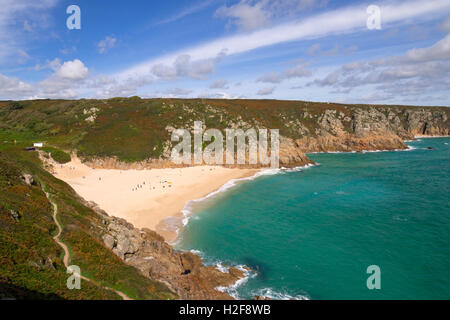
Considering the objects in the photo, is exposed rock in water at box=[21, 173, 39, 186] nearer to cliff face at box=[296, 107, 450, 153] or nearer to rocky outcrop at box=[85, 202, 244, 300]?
rocky outcrop at box=[85, 202, 244, 300]

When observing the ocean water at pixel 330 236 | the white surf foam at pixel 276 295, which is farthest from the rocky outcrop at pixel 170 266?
the white surf foam at pixel 276 295

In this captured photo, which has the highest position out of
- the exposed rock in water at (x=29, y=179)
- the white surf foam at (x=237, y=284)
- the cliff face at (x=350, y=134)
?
the cliff face at (x=350, y=134)

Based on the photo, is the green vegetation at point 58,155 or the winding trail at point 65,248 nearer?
the winding trail at point 65,248

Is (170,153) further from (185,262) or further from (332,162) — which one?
(332,162)

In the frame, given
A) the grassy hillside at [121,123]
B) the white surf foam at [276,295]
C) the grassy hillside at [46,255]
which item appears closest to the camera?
the grassy hillside at [46,255]

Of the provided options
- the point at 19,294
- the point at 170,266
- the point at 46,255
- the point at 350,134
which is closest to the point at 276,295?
the point at 170,266

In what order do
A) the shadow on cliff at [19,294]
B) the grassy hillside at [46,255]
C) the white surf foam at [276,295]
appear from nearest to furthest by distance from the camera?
the shadow on cliff at [19,294] < the grassy hillside at [46,255] < the white surf foam at [276,295]

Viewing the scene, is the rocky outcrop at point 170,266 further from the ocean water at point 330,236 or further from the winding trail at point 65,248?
the winding trail at point 65,248
